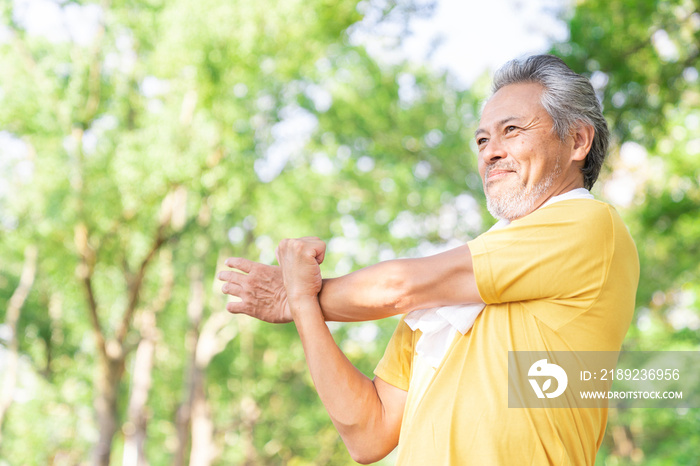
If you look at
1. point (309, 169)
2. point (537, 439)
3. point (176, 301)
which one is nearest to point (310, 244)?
point (537, 439)

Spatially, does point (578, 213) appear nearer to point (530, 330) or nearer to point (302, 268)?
point (530, 330)

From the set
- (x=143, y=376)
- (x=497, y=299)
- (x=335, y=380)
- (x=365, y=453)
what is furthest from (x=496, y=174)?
(x=143, y=376)

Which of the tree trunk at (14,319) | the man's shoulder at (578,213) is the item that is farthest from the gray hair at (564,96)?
the tree trunk at (14,319)

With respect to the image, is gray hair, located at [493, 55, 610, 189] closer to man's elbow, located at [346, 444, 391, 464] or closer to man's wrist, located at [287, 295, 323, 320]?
man's wrist, located at [287, 295, 323, 320]

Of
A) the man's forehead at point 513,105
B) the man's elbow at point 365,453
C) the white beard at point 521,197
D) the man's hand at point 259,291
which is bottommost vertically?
the man's elbow at point 365,453

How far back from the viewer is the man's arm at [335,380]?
154 centimetres

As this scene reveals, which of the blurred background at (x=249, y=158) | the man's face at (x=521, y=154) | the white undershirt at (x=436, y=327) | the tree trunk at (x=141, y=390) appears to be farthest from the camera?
the tree trunk at (x=141, y=390)

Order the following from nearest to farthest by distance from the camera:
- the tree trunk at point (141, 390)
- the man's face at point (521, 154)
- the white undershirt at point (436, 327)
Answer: the white undershirt at point (436, 327) → the man's face at point (521, 154) → the tree trunk at point (141, 390)

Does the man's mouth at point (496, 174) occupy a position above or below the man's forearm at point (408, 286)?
above

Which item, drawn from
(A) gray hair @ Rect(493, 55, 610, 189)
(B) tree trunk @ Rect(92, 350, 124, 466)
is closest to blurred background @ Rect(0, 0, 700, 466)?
(B) tree trunk @ Rect(92, 350, 124, 466)

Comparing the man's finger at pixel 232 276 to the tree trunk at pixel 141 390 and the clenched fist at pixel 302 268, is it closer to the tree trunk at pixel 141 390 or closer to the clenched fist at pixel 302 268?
the clenched fist at pixel 302 268

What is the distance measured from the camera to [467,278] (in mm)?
1406

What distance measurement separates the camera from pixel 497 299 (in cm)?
142

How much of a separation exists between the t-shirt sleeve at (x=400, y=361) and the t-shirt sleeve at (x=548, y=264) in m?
0.36
